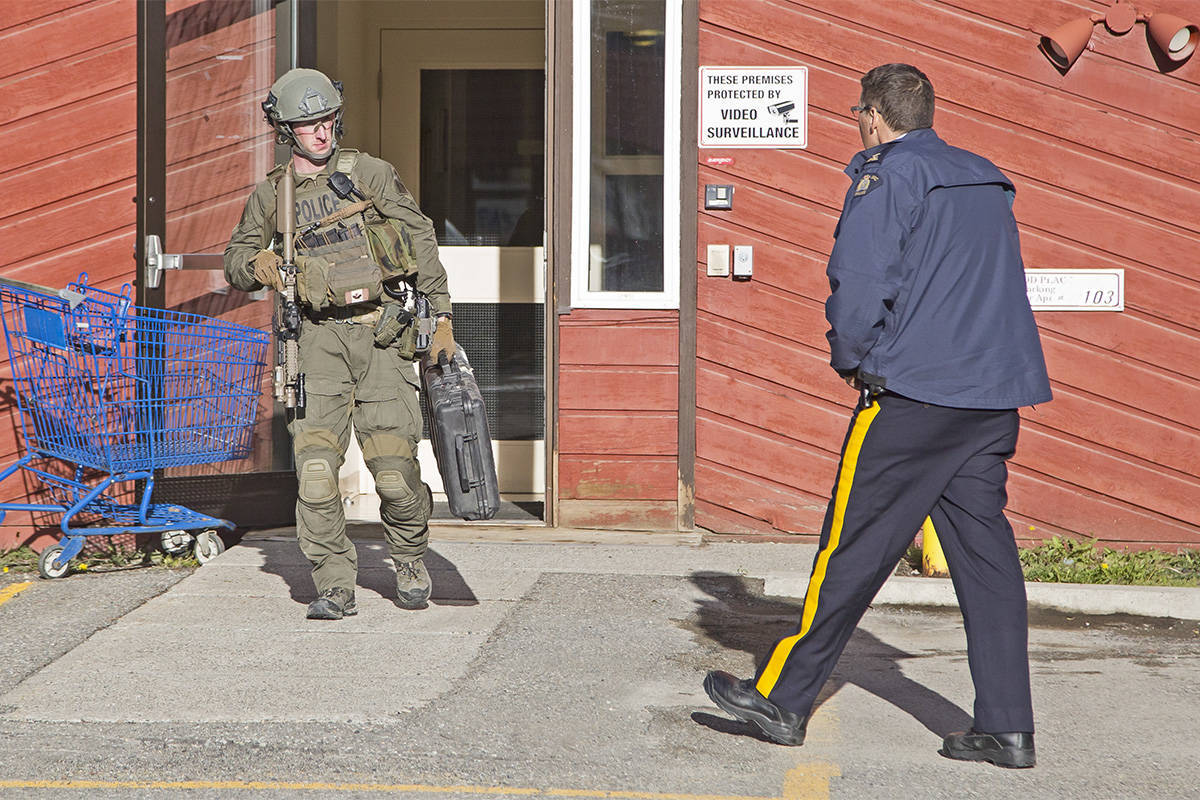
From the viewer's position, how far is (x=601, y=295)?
7.37 m

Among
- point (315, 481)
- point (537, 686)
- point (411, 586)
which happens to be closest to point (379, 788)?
point (537, 686)

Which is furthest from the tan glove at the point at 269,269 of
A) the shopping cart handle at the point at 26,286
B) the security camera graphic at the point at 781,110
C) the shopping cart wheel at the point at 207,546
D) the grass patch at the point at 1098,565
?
the grass patch at the point at 1098,565

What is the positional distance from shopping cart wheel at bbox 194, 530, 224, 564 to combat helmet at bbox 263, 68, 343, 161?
2291 mm

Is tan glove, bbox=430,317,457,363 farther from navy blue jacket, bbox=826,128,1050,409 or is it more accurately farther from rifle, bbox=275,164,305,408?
navy blue jacket, bbox=826,128,1050,409

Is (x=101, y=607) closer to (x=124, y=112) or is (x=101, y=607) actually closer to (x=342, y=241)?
(x=342, y=241)

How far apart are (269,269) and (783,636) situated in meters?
2.43

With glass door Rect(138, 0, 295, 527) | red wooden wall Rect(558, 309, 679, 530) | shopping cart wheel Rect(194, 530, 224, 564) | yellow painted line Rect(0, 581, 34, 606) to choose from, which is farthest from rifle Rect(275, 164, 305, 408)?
red wooden wall Rect(558, 309, 679, 530)

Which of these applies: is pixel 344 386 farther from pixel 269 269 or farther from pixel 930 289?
pixel 930 289

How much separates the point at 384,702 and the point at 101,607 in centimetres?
198

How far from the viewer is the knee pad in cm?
552

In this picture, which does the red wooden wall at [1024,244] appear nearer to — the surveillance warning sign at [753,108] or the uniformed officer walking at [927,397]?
the surveillance warning sign at [753,108]

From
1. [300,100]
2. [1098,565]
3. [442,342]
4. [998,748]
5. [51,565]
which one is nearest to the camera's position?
[998,748]

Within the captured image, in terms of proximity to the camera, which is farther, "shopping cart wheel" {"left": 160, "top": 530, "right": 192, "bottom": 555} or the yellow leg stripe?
"shopping cart wheel" {"left": 160, "top": 530, "right": 192, "bottom": 555}

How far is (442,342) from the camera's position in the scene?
18.5ft
